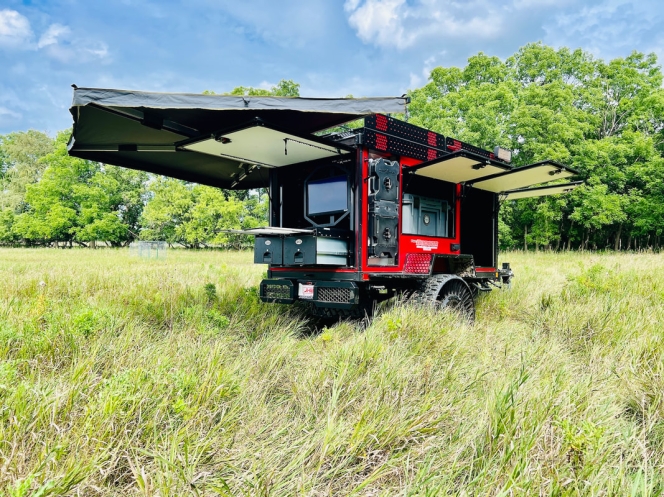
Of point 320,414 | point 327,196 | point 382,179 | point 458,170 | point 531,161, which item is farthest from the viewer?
point 531,161

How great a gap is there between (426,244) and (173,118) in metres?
3.72

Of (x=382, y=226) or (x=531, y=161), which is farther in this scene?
(x=531, y=161)

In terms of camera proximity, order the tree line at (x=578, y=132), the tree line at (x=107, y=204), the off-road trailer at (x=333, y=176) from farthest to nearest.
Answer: the tree line at (x=107, y=204), the tree line at (x=578, y=132), the off-road trailer at (x=333, y=176)

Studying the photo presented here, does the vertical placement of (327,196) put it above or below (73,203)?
below

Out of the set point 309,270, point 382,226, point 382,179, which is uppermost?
point 382,179

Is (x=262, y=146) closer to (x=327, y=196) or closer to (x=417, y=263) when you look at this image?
(x=327, y=196)

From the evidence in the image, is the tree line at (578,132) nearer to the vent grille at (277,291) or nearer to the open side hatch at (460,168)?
the open side hatch at (460,168)

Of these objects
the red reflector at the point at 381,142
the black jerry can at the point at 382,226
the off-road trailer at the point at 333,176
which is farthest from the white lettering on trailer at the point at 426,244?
the red reflector at the point at 381,142

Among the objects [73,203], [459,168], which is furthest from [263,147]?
[73,203]

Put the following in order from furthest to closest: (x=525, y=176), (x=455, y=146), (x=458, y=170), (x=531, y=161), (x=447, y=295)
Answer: (x=531, y=161) → (x=455, y=146) → (x=525, y=176) → (x=458, y=170) → (x=447, y=295)

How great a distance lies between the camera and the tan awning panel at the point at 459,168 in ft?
17.7

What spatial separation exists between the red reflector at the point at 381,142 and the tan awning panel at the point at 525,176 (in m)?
1.87

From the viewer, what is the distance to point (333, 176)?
227 inches

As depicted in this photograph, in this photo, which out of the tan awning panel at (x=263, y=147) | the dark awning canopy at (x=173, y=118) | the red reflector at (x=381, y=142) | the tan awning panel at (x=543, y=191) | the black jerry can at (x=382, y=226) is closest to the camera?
the dark awning canopy at (x=173, y=118)
